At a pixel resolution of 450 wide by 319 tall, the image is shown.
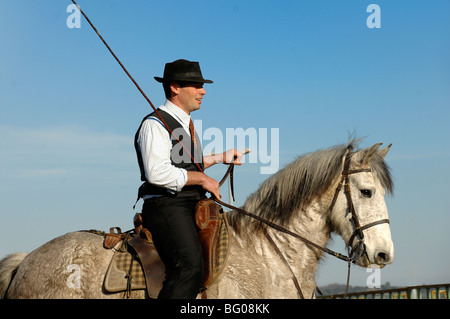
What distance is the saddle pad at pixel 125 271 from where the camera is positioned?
5746mm

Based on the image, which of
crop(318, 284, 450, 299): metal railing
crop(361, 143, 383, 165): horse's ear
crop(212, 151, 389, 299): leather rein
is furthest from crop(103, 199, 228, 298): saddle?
crop(318, 284, 450, 299): metal railing

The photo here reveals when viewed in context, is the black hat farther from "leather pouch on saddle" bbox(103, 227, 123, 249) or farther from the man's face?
"leather pouch on saddle" bbox(103, 227, 123, 249)

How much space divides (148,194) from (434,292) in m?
10.8

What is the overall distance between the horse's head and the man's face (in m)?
2.11

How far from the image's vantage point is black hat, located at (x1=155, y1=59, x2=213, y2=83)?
6.11 metres

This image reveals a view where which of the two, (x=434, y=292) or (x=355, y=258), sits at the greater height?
(x=355, y=258)

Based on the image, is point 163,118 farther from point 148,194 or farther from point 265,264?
point 265,264

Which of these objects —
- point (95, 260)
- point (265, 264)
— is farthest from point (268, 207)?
point (95, 260)

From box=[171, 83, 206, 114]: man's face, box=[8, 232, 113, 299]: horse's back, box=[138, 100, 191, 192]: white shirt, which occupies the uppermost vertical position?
box=[171, 83, 206, 114]: man's face

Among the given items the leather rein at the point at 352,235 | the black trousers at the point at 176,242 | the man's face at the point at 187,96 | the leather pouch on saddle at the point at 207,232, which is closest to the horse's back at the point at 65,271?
the black trousers at the point at 176,242

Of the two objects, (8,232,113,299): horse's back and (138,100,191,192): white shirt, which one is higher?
(138,100,191,192): white shirt

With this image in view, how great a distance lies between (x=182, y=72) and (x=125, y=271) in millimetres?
2422
